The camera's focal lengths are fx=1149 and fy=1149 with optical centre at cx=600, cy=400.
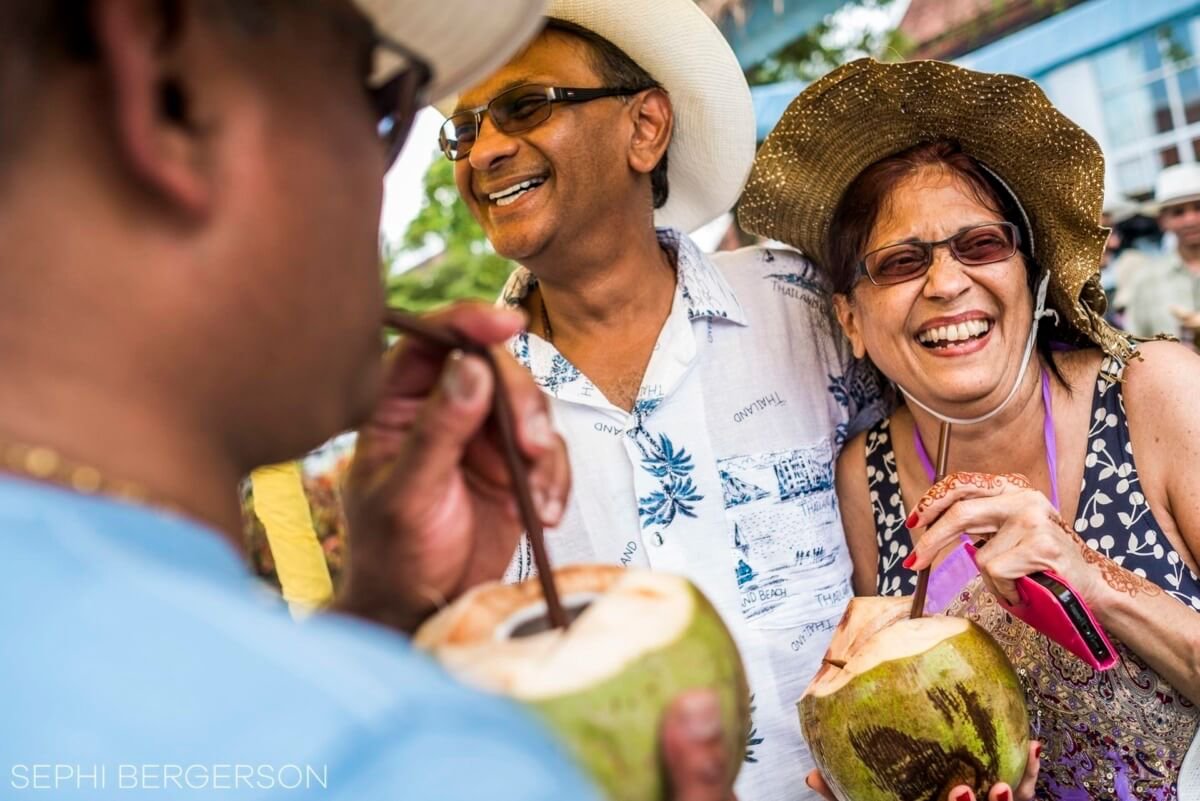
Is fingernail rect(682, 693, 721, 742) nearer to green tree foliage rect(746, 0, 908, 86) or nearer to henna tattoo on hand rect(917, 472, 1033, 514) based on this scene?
henna tattoo on hand rect(917, 472, 1033, 514)

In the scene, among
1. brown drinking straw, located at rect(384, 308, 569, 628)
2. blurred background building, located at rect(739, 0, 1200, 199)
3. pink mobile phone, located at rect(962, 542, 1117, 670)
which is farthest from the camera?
blurred background building, located at rect(739, 0, 1200, 199)

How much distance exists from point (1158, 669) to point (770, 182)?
1.42m

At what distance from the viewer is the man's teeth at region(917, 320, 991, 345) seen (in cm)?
243

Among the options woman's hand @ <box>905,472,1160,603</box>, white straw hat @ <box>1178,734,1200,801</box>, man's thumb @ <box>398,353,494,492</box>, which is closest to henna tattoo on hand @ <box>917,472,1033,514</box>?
woman's hand @ <box>905,472,1160,603</box>

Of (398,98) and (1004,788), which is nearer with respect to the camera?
(398,98)

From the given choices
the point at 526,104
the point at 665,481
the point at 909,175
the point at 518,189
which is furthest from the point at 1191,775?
the point at 526,104

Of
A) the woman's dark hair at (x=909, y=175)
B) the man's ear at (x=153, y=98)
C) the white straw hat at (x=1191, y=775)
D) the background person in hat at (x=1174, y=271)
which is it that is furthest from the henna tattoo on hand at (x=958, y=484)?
the background person in hat at (x=1174, y=271)

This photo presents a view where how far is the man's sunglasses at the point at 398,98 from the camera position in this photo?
3.22ft

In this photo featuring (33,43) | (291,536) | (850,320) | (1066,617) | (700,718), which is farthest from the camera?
(291,536)

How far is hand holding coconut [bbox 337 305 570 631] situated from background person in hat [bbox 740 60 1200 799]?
1.03 metres

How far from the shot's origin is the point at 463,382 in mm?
1222

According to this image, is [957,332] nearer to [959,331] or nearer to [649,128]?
[959,331]

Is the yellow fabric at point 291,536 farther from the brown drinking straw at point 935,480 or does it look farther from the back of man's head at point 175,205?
the back of man's head at point 175,205

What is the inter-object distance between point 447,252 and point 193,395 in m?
10.6
